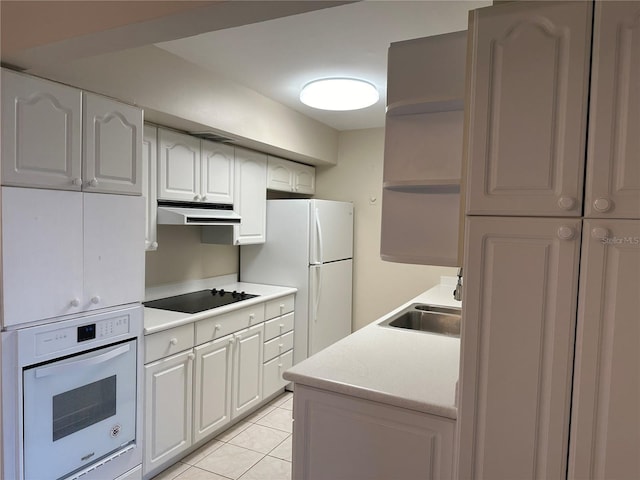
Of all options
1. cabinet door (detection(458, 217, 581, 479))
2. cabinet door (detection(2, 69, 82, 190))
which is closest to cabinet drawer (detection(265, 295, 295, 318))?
cabinet door (detection(2, 69, 82, 190))

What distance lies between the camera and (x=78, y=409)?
2.05 m

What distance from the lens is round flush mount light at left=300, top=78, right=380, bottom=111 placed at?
2.79 metres

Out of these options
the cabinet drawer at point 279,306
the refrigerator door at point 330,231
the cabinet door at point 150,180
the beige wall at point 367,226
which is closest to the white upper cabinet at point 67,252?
the cabinet door at point 150,180

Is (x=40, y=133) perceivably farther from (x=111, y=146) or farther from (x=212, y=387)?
(x=212, y=387)

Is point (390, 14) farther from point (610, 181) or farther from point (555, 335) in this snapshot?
point (555, 335)

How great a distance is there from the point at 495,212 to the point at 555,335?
14.3 inches

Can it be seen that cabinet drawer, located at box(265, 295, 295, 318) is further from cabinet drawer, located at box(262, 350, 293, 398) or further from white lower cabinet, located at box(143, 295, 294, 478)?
cabinet drawer, located at box(262, 350, 293, 398)

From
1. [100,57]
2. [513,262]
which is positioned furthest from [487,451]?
[100,57]

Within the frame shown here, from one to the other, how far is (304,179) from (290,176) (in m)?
0.29

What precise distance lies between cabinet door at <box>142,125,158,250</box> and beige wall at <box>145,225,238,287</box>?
46 centimetres

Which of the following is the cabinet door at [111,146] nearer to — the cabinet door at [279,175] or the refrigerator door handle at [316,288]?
the cabinet door at [279,175]

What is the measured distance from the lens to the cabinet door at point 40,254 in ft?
5.76

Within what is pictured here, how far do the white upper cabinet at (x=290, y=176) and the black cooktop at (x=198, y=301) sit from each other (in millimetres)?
1030

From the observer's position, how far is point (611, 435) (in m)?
1.11
